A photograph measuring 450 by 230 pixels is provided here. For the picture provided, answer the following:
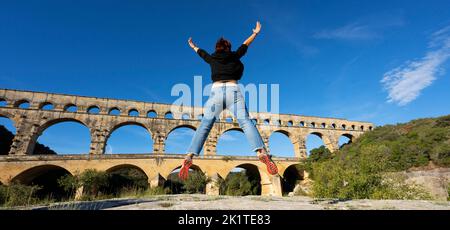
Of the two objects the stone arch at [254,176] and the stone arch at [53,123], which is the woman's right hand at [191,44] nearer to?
the stone arch at [254,176]

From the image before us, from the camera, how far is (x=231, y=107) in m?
3.30

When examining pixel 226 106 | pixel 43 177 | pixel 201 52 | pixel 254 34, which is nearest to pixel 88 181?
pixel 43 177

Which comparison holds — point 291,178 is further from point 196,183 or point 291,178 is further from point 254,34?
point 254,34

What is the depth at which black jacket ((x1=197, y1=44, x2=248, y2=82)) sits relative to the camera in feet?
11.0

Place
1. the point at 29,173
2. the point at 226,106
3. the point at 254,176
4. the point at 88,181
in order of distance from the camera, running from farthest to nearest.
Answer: the point at 254,176, the point at 29,173, the point at 88,181, the point at 226,106

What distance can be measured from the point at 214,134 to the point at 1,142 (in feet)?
92.8

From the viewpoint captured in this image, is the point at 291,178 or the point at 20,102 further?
the point at 291,178

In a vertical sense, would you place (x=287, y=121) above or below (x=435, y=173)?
above

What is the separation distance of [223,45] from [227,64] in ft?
1.24

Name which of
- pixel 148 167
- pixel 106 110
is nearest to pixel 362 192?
pixel 148 167

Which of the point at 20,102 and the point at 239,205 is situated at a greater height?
the point at 20,102

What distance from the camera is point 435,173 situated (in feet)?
59.0

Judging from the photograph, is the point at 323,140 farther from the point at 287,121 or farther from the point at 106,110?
the point at 106,110

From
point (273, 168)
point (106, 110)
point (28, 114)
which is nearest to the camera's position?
point (273, 168)
